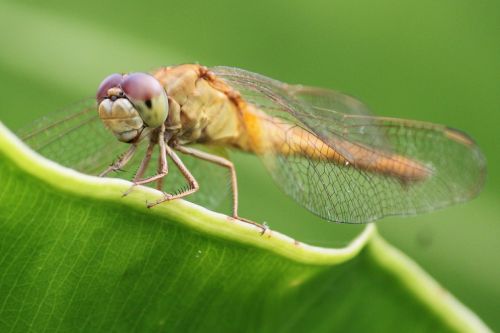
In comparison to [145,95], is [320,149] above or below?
below

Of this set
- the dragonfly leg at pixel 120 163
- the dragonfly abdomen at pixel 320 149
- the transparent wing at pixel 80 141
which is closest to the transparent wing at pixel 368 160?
the dragonfly abdomen at pixel 320 149

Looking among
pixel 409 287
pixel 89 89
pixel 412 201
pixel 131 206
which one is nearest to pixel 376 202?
pixel 412 201

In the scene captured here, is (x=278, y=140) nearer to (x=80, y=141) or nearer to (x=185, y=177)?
(x=185, y=177)

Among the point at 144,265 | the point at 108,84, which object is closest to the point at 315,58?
the point at 108,84

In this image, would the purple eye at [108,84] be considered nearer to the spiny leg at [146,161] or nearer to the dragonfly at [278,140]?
the dragonfly at [278,140]

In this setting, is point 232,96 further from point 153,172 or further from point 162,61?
point 162,61

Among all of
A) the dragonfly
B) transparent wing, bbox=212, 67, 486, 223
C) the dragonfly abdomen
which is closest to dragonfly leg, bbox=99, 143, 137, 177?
the dragonfly
